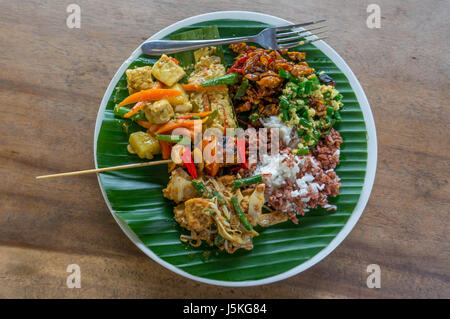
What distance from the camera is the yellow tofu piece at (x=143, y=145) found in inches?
122

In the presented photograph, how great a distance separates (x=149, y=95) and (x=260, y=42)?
4.50 ft

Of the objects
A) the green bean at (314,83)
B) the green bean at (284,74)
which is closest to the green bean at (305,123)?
the green bean at (314,83)

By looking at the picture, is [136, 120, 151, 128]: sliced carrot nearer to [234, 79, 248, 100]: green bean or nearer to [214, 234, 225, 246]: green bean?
[234, 79, 248, 100]: green bean

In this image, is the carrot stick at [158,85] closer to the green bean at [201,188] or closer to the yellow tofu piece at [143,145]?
the yellow tofu piece at [143,145]

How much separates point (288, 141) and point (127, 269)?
2393 mm

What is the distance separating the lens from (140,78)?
3131 mm

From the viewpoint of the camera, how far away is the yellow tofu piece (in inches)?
122

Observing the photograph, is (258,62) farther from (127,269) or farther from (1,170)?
(1,170)

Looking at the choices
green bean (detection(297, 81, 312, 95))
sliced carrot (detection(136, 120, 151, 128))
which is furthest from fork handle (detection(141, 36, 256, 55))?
green bean (detection(297, 81, 312, 95))

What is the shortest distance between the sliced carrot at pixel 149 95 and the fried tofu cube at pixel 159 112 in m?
0.07

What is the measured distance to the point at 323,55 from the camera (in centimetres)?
347

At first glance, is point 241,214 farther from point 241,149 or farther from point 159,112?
point 159,112

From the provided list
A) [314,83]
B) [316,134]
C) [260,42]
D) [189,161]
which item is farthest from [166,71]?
[316,134]

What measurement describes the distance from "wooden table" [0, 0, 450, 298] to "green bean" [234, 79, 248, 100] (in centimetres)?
132
